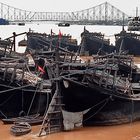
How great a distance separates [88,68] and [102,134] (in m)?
2.88

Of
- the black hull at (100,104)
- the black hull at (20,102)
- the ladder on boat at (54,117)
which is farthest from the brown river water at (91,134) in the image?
the black hull at (20,102)

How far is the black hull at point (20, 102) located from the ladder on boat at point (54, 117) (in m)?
2.01

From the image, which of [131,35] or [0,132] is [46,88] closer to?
[0,132]

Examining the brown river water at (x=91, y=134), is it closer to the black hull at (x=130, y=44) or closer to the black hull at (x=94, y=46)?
the black hull at (x=94, y=46)

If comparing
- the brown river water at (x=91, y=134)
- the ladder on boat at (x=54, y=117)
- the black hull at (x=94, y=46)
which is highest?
the black hull at (x=94, y=46)

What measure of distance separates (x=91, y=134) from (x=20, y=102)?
3676 mm

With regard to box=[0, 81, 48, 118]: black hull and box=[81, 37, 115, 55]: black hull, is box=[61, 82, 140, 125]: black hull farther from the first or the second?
box=[81, 37, 115, 55]: black hull

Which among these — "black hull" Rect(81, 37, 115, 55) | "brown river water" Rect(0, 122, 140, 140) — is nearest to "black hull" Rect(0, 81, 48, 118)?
"brown river water" Rect(0, 122, 140, 140)

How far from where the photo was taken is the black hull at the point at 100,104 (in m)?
16.3

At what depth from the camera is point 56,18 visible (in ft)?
622

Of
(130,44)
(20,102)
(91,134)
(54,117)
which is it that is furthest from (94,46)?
(54,117)

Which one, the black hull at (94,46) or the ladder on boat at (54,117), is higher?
the black hull at (94,46)

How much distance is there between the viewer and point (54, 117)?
16125 mm

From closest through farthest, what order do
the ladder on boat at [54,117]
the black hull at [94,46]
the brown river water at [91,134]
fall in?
the brown river water at [91,134] → the ladder on boat at [54,117] → the black hull at [94,46]
